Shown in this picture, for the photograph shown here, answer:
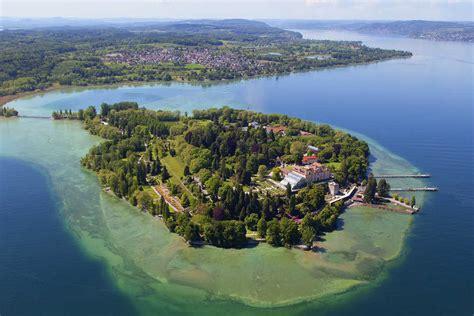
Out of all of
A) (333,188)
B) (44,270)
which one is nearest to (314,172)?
(333,188)

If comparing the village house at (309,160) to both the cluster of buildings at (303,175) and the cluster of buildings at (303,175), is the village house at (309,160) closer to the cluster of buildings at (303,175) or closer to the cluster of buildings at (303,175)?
the cluster of buildings at (303,175)

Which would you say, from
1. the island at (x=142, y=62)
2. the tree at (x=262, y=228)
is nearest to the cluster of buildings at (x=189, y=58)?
the island at (x=142, y=62)

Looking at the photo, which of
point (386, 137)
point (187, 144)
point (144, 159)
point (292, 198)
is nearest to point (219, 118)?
point (187, 144)

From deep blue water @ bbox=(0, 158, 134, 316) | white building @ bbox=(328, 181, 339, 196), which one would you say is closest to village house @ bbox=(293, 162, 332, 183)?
white building @ bbox=(328, 181, 339, 196)

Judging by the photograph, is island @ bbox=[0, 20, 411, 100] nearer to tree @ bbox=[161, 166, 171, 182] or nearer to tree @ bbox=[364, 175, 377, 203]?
tree @ bbox=[161, 166, 171, 182]

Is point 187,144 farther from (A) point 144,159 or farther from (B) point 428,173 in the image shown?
(B) point 428,173

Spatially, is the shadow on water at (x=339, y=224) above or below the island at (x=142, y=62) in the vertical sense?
below
